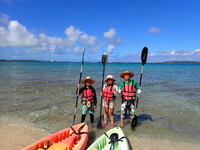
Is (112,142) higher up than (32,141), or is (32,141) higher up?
(112,142)

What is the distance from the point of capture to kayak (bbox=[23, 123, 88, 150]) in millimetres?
4727

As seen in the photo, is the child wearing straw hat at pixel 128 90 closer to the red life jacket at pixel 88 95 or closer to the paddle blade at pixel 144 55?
the red life jacket at pixel 88 95

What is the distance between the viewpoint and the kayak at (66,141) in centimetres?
473

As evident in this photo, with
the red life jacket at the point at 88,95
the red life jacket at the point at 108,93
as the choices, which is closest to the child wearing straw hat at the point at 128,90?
the red life jacket at the point at 108,93

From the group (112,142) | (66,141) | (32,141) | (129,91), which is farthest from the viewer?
(129,91)

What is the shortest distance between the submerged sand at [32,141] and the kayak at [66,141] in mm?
1030

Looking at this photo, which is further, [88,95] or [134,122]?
[134,122]

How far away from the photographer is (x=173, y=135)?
6.77m

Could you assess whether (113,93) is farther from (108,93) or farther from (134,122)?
(134,122)

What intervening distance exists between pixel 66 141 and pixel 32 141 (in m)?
1.61

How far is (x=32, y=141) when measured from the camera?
Answer: 19.2ft

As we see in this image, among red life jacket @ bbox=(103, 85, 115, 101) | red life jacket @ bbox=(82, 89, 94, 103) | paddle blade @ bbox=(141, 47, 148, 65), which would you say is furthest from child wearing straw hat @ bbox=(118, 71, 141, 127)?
paddle blade @ bbox=(141, 47, 148, 65)

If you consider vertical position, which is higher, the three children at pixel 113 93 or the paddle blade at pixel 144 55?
the paddle blade at pixel 144 55

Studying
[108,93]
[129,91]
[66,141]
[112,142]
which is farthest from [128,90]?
[66,141]
